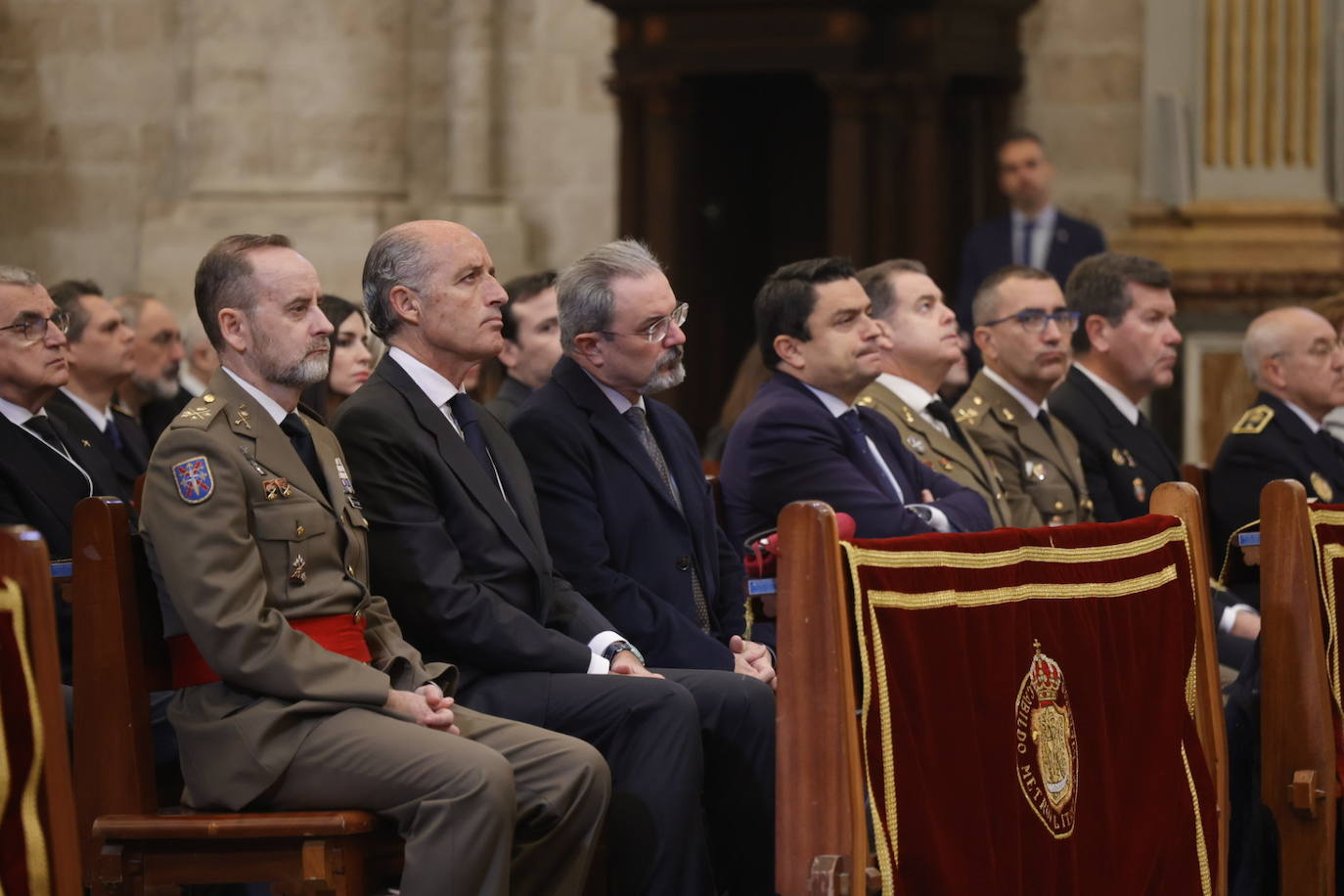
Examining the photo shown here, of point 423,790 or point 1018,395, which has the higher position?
point 1018,395

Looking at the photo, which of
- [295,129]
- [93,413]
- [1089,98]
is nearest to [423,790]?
[93,413]

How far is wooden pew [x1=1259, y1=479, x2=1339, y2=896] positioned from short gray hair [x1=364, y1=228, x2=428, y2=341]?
159 cm

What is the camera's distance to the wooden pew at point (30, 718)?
8.32ft

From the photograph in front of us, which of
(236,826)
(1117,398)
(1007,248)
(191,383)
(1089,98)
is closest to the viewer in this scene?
(236,826)

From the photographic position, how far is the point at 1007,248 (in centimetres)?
A: 772

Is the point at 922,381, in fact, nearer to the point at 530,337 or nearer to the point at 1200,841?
the point at 530,337

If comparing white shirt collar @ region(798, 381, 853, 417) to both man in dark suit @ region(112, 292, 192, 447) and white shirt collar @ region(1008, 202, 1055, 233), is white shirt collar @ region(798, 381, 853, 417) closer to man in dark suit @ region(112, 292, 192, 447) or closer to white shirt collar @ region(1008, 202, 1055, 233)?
man in dark suit @ region(112, 292, 192, 447)

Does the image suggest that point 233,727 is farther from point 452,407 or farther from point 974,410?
point 974,410

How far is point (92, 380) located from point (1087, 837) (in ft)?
10.4

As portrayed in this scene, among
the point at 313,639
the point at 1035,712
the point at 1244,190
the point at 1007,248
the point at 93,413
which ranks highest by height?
the point at 1244,190

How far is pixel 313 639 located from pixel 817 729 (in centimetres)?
88

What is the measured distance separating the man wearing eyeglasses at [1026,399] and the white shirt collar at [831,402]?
0.73m

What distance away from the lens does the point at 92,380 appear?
525 cm

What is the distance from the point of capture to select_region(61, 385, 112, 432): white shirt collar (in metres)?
5.08
